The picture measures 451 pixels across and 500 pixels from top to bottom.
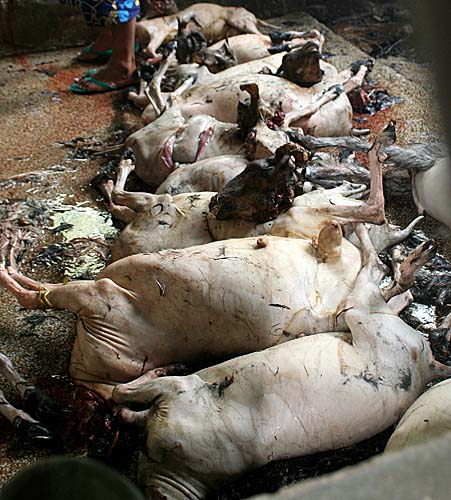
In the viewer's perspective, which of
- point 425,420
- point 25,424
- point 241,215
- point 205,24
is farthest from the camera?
point 205,24

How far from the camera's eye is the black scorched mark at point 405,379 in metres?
2.37

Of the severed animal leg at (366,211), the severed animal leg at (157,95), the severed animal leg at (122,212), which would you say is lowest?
the severed animal leg at (122,212)

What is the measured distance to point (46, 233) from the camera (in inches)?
152

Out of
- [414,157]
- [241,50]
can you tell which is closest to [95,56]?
[241,50]

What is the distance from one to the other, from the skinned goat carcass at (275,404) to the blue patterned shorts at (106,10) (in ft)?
12.2

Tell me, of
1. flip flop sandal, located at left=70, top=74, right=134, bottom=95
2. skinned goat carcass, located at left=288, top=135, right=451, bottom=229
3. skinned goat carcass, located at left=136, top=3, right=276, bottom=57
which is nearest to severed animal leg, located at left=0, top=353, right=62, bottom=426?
skinned goat carcass, located at left=288, top=135, right=451, bottom=229

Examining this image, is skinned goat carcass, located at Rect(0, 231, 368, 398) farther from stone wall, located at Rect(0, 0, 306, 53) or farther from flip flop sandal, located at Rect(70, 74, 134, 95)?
stone wall, located at Rect(0, 0, 306, 53)

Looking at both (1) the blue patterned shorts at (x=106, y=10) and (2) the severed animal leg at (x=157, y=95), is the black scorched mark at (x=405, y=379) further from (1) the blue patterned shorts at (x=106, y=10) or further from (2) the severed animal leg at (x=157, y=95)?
(1) the blue patterned shorts at (x=106, y=10)

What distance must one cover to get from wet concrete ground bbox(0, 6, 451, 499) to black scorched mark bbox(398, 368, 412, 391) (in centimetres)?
66

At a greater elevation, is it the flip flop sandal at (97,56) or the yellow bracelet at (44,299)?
the yellow bracelet at (44,299)

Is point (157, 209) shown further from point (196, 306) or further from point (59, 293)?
point (196, 306)

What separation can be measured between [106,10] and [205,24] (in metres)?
1.16

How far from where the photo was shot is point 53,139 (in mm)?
4922

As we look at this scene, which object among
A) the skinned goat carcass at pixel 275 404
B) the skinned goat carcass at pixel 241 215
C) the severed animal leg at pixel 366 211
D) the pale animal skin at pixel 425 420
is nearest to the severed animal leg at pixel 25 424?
the skinned goat carcass at pixel 275 404
